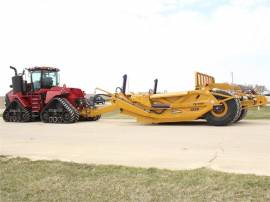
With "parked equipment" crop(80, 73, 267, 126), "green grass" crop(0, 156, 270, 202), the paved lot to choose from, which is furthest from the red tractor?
"green grass" crop(0, 156, 270, 202)

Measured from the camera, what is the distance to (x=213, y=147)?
35.1 ft

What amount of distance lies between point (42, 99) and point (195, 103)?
7.59 meters

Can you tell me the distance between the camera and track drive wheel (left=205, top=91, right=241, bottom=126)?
16.5m

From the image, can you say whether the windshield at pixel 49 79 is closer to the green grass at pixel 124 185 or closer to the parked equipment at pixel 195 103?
the parked equipment at pixel 195 103

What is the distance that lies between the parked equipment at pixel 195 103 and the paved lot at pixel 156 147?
1976mm

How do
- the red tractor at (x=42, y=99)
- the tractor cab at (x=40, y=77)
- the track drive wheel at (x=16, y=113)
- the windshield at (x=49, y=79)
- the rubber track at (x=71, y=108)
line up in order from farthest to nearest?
1. the windshield at (x=49, y=79)
2. the tractor cab at (x=40, y=77)
3. the track drive wheel at (x=16, y=113)
4. the red tractor at (x=42, y=99)
5. the rubber track at (x=71, y=108)

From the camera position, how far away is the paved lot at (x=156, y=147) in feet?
28.6

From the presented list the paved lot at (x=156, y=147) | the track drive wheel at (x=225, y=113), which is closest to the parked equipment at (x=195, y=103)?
the track drive wheel at (x=225, y=113)

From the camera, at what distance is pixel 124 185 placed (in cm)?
672

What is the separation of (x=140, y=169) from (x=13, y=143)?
548cm

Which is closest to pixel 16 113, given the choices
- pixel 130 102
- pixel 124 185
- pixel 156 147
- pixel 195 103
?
pixel 130 102

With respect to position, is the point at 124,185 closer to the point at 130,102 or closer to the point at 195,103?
the point at 195,103

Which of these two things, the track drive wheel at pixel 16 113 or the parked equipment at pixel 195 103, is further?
the track drive wheel at pixel 16 113

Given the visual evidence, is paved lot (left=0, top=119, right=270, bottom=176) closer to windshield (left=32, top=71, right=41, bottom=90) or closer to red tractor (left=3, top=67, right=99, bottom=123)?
red tractor (left=3, top=67, right=99, bottom=123)
